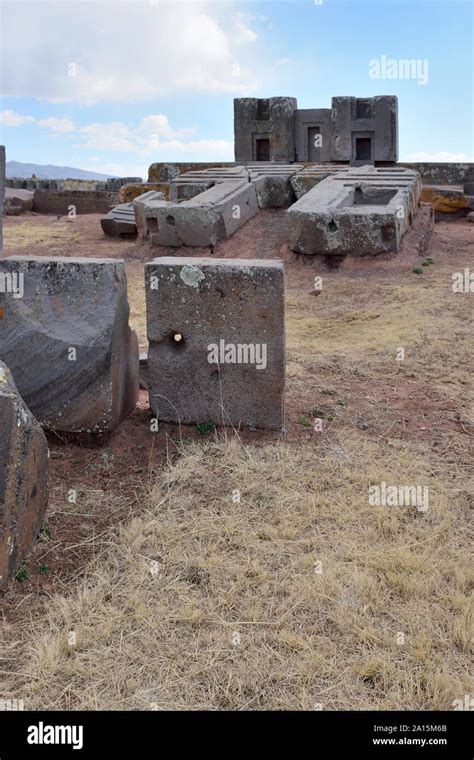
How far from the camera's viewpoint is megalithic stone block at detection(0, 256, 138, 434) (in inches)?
182

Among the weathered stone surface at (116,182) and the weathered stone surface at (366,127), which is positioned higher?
the weathered stone surface at (366,127)

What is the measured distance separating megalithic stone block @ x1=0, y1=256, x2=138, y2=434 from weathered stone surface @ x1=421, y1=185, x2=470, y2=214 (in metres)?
12.4

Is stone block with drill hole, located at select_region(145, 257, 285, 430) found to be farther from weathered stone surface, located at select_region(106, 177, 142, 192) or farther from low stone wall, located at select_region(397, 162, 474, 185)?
weathered stone surface, located at select_region(106, 177, 142, 192)

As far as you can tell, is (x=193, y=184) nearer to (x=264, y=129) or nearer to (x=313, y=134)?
(x=264, y=129)

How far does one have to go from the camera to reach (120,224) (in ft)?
48.6

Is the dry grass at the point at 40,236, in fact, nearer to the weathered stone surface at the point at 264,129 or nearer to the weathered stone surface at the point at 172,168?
the weathered stone surface at the point at 172,168

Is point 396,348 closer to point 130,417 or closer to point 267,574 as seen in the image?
point 130,417

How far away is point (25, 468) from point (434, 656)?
72.9 inches

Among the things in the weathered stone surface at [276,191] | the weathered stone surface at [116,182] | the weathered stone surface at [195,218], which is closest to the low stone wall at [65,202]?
the weathered stone surface at [116,182]

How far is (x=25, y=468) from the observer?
3484mm

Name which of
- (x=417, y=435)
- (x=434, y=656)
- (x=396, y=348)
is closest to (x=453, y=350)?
(x=396, y=348)

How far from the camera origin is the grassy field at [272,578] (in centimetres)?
283

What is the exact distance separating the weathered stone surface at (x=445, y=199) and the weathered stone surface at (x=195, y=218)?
16.7 ft

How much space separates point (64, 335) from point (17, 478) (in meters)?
1.40
